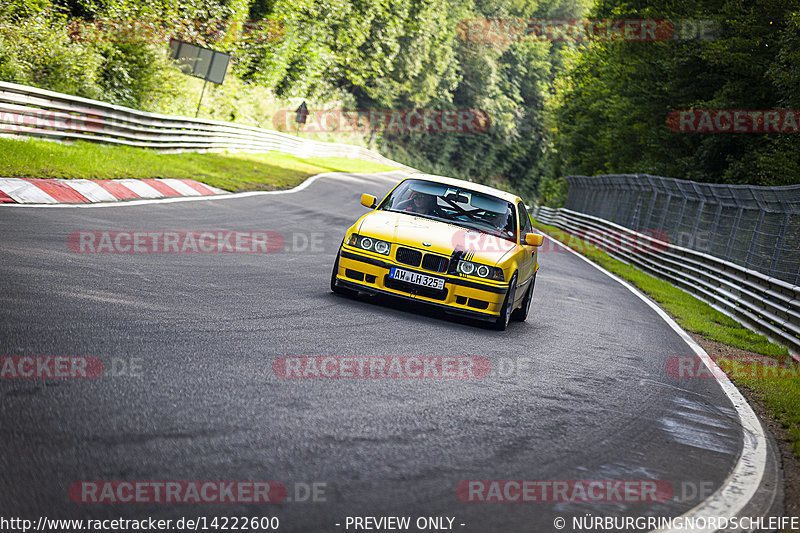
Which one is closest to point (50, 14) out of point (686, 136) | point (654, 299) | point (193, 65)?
point (193, 65)

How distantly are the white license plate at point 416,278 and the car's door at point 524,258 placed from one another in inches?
46.2

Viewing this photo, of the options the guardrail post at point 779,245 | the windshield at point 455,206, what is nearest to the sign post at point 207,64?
the guardrail post at point 779,245

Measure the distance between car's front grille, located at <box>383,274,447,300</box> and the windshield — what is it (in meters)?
1.23

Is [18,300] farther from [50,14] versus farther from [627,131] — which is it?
[627,131]

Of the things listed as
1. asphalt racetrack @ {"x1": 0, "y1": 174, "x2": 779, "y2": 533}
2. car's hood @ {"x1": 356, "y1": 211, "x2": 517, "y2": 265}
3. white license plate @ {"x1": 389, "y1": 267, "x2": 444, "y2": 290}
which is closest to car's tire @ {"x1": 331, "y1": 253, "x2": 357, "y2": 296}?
asphalt racetrack @ {"x1": 0, "y1": 174, "x2": 779, "y2": 533}

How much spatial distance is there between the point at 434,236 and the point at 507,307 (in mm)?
1099

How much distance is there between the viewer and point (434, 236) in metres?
9.38

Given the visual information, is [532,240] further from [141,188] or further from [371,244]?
[141,188]

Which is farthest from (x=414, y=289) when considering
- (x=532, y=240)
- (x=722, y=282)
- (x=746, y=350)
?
(x=722, y=282)

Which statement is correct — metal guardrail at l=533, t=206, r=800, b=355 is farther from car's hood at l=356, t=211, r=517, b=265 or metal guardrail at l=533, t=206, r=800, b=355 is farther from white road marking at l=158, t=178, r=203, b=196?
white road marking at l=158, t=178, r=203, b=196

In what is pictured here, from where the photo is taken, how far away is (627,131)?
40.9 m

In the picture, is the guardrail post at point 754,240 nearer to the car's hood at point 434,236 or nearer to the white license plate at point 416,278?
the car's hood at point 434,236

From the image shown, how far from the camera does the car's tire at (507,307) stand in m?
9.28

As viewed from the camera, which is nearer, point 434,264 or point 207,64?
point 434,264
